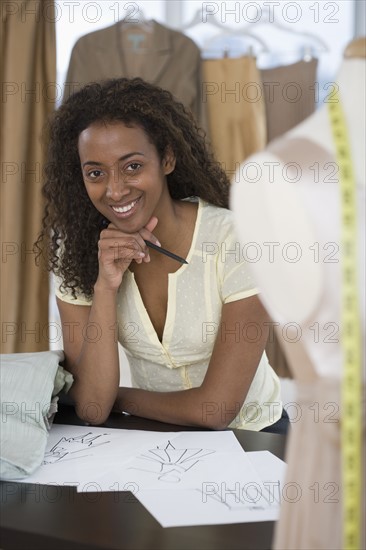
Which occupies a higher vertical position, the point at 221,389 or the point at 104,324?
the point at 104,324

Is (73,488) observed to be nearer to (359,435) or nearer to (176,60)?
(359,435)

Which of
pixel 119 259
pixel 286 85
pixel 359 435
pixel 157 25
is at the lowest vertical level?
pixel 359 435

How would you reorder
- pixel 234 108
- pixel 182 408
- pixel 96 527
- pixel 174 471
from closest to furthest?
1. pixel 96 527
2. pixel 174 471
3. pixel 182 408
4. pixel 234 108

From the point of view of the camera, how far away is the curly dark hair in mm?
1639

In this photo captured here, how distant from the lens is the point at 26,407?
1211mm

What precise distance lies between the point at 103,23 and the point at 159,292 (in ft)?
6.65

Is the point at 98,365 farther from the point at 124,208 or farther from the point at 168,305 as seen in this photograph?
the point at 124,208

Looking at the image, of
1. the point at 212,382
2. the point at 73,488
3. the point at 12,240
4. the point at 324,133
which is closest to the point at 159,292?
the point at 212,382

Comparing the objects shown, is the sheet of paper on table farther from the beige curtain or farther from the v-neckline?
the beige curtain

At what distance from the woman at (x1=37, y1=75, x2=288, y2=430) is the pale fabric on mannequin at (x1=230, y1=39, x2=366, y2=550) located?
78cm

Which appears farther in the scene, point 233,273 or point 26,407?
point 233,273

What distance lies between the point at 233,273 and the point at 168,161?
310 millimetres

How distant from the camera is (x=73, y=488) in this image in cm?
104

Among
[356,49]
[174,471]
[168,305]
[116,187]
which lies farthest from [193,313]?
[356,49]
